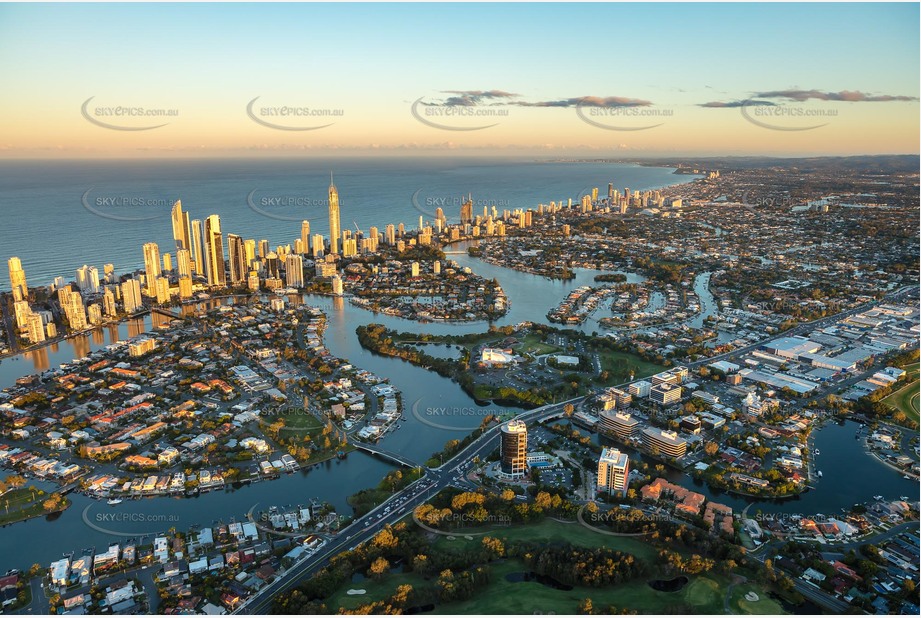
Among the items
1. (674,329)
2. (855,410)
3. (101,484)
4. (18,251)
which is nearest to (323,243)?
(18,251)

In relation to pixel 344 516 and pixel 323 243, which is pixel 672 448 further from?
pixel 323 243

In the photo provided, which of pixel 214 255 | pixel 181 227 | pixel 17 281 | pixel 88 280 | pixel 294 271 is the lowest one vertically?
pixel 294 271

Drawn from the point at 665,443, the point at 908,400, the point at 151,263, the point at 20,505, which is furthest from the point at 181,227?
the point at 908,400

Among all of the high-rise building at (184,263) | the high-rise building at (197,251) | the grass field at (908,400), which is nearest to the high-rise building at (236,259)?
the high-rise building at (197,251)

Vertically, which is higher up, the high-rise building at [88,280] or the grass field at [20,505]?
the high-rise building at [88,280]

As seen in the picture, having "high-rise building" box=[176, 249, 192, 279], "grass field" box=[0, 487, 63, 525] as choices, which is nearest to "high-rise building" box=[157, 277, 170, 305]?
"high-rise building" box=[176, 249, 192, 279]

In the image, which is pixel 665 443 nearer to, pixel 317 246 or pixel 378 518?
pixel 378 518

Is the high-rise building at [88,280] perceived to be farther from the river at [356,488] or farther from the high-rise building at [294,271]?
the high-rise building at [294,271]
